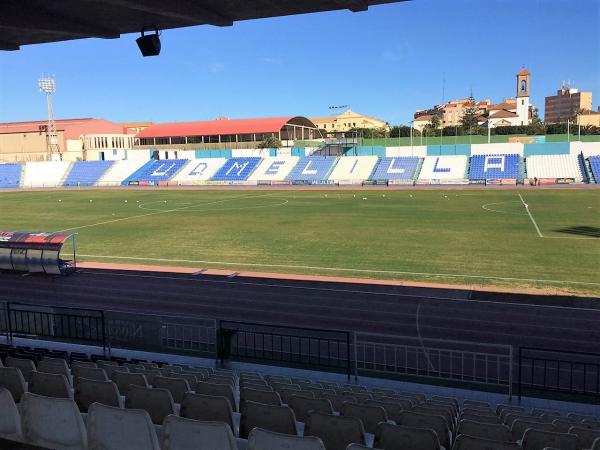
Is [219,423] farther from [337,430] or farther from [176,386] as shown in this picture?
[176,386]

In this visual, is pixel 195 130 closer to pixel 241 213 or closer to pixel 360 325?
pixel 241 213

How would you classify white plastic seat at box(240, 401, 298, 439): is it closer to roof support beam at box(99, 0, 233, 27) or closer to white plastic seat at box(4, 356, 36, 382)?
white plastic seat at box(4, 356, 36, 382)

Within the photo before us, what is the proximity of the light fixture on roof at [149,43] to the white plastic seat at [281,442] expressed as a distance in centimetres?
939

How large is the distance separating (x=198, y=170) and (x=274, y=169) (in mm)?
11719

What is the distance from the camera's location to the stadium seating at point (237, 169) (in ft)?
236

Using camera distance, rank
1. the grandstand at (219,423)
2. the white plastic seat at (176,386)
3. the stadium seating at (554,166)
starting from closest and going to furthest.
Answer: the grandstand at (219,423) < the white plastic seat at (176,386) < the stadium seating at (554,166)

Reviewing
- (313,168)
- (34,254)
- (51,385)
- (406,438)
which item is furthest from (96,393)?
(313,168)

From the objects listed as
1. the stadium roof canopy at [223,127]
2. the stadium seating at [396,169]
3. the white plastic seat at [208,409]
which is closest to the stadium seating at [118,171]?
the stadium roof canopy at [223,127]

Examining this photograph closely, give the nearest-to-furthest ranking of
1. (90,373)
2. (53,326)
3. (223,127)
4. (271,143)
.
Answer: (90,373), (53,326), (271,143), (223,127)

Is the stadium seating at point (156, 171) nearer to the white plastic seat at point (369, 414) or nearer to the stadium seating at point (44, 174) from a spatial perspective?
the stadium seating at point (44, 174)

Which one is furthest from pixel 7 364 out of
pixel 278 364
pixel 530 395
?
pixel 530 395

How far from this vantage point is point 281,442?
364 centimetres

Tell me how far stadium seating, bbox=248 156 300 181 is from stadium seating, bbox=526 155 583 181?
3047cm

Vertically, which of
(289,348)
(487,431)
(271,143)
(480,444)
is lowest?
(289,348)
